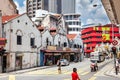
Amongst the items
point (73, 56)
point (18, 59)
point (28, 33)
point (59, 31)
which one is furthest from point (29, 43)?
point (73, 56)

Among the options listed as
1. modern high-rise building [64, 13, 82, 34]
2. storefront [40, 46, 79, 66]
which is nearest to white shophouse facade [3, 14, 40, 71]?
storefront [40, 46, 79, 66]

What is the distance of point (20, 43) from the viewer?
164ft

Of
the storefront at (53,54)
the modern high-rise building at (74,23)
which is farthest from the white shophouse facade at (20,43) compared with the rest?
the modern high-rise building at (74,23)

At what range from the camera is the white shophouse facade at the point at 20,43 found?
45750mm

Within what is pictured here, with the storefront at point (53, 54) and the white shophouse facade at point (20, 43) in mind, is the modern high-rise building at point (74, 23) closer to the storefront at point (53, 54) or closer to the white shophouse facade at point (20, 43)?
the storefront at point (53, 54)

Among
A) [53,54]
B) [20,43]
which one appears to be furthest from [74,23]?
[20,43]

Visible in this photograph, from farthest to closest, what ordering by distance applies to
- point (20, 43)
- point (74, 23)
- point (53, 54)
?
point (74, 23), point (53, 54), point (20, 43)

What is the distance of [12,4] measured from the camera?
6128 cm

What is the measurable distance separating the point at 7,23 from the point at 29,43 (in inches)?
365

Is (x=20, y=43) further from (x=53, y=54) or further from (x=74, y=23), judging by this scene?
(x=74, y=23)

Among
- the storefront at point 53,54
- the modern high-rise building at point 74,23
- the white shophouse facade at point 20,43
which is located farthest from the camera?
the modern high-rise building at point 74,23

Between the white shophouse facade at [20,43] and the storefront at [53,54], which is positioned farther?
the storefront at [53,54]

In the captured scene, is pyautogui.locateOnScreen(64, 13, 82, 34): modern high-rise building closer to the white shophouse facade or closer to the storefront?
the storefront

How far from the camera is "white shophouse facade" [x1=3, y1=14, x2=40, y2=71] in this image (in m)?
45.8
